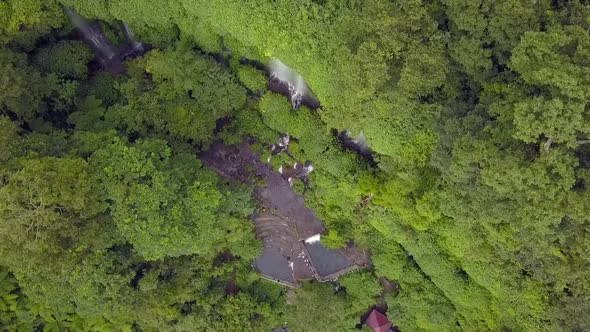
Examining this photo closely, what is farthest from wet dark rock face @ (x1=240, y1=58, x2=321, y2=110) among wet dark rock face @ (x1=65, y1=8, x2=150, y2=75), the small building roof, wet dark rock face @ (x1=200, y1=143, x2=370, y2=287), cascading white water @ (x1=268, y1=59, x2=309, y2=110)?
the small building roof

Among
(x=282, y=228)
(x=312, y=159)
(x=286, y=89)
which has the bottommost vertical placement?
(x=282, y=228)

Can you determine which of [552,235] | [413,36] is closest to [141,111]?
[413,36]

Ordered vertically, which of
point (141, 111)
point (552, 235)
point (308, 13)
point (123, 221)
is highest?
point (308, 13)

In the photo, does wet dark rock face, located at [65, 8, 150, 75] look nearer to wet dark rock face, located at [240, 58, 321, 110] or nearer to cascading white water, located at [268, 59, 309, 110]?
wet dark rock face, located at [240, 58, 321, 110]

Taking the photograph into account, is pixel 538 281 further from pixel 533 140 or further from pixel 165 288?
pixel 165 288

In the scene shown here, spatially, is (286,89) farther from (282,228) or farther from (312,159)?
(282,228)

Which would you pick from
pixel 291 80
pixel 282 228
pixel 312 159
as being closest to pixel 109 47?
pixel 291 80

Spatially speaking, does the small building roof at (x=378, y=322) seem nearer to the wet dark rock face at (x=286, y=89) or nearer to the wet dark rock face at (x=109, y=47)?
the wet dark rock face at (x=286, y=89)

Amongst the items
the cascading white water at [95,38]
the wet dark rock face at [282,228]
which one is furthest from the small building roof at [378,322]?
the cascading white water at [95,38]
